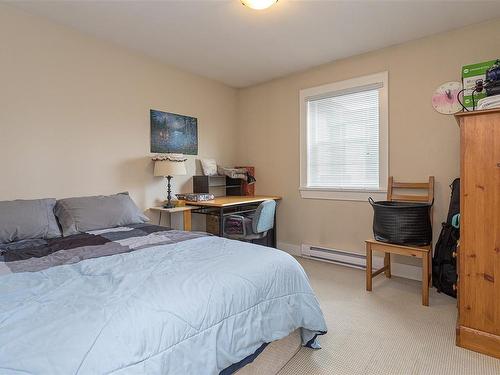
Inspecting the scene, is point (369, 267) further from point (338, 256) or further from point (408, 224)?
point (338, 256)

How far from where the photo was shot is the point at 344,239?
347cm

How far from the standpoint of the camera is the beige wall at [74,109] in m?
2.34

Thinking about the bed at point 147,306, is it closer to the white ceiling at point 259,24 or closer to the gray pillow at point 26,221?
the gray pillow at point 26,221

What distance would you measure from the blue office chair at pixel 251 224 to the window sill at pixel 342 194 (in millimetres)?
657

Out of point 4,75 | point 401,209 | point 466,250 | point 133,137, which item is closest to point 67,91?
point 4,75

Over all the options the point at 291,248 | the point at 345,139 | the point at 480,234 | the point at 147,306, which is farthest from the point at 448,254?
the point at 147,306

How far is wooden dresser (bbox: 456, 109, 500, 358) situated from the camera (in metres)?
1.71

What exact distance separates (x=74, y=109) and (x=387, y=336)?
3.14m

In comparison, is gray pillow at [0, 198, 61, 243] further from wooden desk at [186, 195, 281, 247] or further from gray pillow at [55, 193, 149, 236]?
wooden desk at [186, 195, 281, 247]

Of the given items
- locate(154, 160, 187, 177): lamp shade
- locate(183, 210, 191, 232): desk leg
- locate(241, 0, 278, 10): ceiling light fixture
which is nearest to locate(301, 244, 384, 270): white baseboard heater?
locate(183, 210, 191, 232): desk leg

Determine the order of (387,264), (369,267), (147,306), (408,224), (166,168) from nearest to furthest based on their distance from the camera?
(147,306)
(408,224)
(369,267)
(387,264)
(166,168)

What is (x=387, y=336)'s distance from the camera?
1.95 meters

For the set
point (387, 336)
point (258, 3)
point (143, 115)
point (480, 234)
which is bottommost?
point (387, 336)

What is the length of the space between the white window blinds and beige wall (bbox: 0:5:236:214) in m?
1.66
